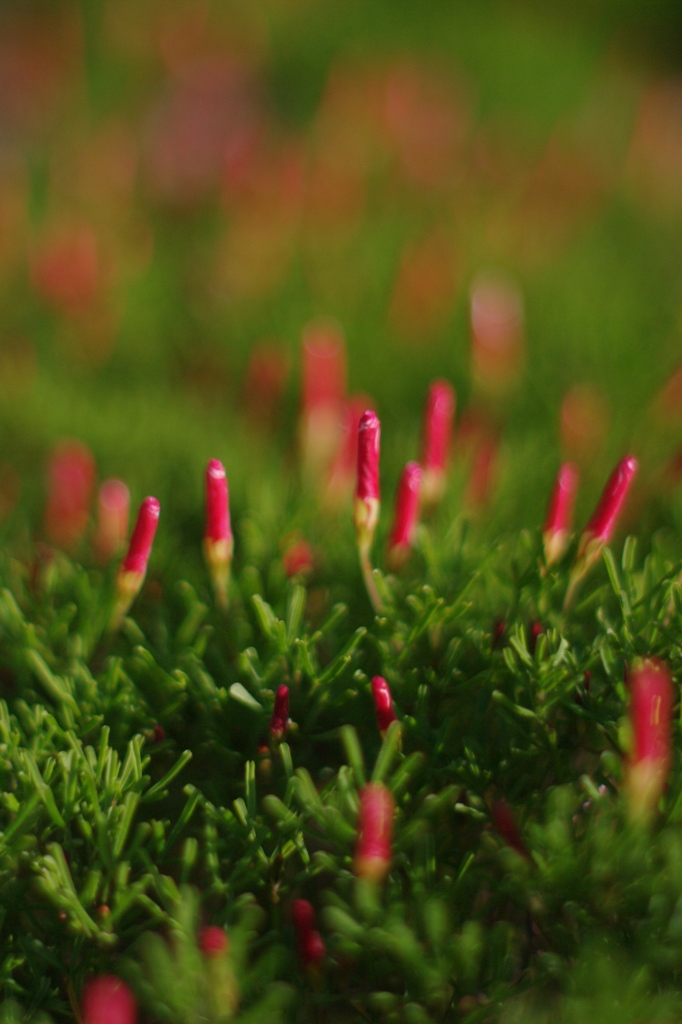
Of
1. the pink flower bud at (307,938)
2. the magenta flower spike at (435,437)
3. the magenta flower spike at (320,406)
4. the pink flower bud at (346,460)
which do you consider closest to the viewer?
the pink flower bud at (307,938)

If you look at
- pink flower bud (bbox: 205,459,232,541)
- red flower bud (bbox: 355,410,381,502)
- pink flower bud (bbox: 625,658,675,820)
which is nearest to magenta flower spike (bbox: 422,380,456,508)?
red flower bud (bbox: 355,410,381,502)

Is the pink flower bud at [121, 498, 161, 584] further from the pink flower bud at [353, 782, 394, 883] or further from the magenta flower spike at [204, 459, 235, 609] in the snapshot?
the pink flower bud at [353, 782, 394, 883]

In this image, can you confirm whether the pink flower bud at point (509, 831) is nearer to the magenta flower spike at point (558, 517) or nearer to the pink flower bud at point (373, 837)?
the pink flower bud at point (373, 837)

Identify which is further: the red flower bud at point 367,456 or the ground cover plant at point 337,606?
the red flower bud at point 367,456

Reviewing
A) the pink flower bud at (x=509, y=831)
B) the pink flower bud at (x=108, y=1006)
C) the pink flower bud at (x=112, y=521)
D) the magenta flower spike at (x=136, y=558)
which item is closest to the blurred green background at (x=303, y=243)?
the pink flower bud at (x=112, y=521)

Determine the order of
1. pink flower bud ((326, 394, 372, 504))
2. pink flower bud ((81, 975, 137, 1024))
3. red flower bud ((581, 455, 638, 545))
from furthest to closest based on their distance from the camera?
pink flower bud ((326, 394, 372, 504)) → red flower bud ((581, 455, 638, 545)) → pink flower bud ((81, 975, 137, 1024))

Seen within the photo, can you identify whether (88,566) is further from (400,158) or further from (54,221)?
(400,158)
